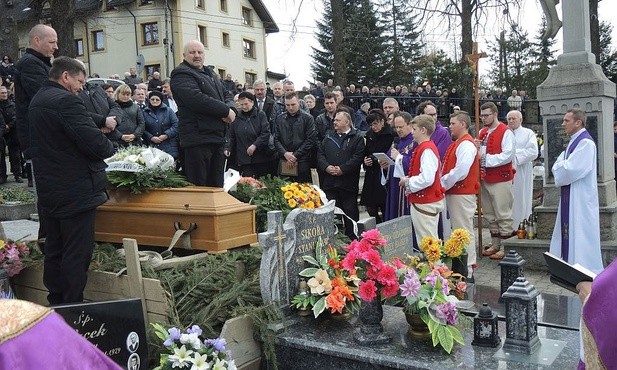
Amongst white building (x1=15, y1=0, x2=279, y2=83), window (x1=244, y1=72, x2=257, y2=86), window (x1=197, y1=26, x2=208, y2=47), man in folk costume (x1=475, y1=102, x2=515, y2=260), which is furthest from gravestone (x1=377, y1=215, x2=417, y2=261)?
window (x1=244, y1=72, x2=257, y2=86)

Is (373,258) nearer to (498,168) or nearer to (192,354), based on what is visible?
(192,354)

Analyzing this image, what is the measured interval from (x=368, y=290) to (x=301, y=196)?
2014 millimetres

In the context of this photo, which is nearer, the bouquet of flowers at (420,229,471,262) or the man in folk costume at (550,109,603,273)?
the bouquet of flowers at (420,229,471,262)

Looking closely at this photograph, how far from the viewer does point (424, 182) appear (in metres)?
6.34

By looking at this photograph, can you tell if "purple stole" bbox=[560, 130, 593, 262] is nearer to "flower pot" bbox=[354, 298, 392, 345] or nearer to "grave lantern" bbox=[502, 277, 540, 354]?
"grave lantern" bbox=[502, 277, 540, 354]

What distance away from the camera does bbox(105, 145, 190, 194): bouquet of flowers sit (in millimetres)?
5199

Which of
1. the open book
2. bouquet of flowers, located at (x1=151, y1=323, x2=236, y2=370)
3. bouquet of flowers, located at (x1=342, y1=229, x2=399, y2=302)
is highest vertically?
the open book

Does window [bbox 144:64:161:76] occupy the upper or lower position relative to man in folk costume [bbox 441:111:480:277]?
upper

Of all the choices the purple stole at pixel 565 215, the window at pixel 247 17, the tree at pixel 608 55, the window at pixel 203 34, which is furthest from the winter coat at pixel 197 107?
the window at pixel 247 17

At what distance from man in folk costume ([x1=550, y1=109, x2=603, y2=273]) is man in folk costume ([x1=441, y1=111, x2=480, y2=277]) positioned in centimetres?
99

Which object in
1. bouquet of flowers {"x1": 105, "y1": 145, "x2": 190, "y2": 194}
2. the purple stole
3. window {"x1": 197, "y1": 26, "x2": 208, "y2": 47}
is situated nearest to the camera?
bouquet of flowers {"x1": 105, "y1": 145, "x2": 190, "y2": 194}

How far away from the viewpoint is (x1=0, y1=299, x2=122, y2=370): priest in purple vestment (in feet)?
3.37

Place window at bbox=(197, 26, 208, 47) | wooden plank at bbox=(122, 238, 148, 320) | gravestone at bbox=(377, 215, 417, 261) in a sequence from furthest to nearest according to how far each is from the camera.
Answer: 1. window at bbox=(197, 26, 208, 47)
2. gravestone at bbox=(377, 215, 417, 261)
3. wooden plank at bbox=(122, 238, 148, 320)

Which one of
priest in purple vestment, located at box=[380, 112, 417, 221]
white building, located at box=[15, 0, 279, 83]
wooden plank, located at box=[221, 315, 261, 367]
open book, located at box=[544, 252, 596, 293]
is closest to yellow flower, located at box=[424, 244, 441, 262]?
wooden plank, located at box=[221, 315, 261, 367]
